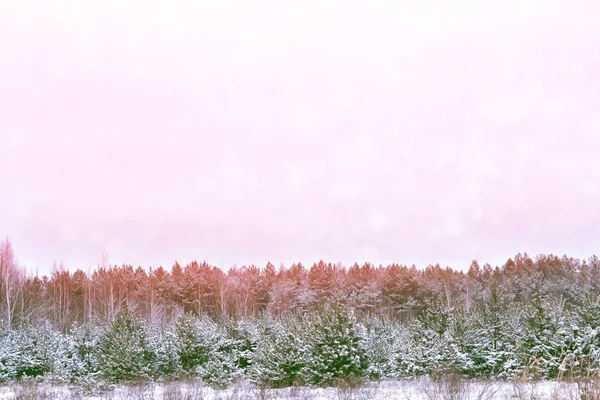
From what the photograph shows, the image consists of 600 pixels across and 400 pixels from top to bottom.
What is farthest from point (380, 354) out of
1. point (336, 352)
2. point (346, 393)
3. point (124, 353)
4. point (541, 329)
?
point (124, 353)

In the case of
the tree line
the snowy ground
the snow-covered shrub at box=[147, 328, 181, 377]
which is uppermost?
the tree line

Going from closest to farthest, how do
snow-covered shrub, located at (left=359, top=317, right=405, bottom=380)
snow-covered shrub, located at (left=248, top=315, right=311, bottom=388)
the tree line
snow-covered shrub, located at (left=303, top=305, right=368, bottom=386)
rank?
snow-covered shrub, located at (left=303, top=305, right=368, bottom=386), snow-covered shrub, located at (left=248, top=315, right=311, bottom=388), snow-covered shrub, located at (left=359, top=317, right=405, bottom=380), the tree line

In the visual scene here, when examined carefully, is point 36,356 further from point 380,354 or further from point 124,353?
point 380,354

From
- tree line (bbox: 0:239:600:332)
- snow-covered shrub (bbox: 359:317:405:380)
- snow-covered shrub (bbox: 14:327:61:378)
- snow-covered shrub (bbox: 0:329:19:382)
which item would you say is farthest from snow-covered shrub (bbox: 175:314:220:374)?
tree line (bbox: 0:239:600:332)

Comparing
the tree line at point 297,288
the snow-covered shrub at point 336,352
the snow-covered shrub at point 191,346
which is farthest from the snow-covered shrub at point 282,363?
the tree line at point 297,288

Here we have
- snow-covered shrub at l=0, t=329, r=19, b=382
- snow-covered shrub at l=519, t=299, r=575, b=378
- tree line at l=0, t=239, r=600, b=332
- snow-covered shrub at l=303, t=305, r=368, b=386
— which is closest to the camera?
snow-covered shrub at l=519, t=299, r=575, b=378

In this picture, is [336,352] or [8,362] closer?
[336,352]

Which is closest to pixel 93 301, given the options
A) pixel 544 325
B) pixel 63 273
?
pixel 63 273

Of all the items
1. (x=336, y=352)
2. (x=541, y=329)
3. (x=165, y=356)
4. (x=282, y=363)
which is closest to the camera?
(x=336, y=352)

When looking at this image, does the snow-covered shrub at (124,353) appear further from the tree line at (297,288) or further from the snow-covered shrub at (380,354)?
the tree line at (297,288)

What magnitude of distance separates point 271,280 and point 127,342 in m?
52.3

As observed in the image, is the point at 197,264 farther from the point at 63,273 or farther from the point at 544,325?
the point at 544,325

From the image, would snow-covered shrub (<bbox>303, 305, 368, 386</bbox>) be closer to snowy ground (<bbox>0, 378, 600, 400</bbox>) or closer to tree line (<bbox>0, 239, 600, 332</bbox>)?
snowy ground (<bbox>0, 378, 600, 400</bbox>)

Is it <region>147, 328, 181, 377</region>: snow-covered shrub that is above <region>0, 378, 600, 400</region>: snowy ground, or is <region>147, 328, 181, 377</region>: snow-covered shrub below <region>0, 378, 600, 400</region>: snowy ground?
above
